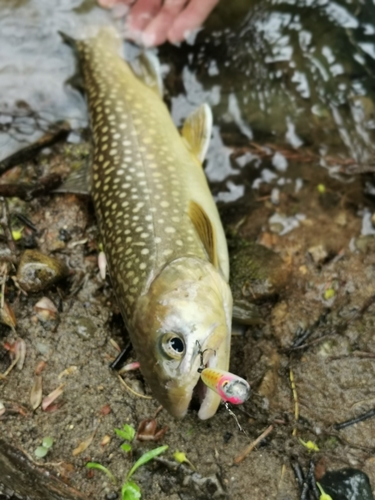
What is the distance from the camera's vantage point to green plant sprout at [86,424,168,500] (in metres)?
3.20

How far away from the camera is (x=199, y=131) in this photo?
4.52m

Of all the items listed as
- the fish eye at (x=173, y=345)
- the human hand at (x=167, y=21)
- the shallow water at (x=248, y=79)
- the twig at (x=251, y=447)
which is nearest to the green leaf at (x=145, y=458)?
the twig at (x=251, y=447)

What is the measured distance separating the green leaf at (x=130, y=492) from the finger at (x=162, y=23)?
13.9 feet

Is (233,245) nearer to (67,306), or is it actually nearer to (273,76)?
(67,306)

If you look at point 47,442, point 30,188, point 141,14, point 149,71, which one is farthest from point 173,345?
point 141,14

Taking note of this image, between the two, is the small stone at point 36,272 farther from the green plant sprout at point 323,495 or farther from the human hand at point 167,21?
the human hand at point 167,21

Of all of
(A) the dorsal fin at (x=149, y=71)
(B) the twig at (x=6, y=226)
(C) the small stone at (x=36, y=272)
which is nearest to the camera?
(C) the small stone at (x=36, y=272)

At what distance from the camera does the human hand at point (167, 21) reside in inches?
205

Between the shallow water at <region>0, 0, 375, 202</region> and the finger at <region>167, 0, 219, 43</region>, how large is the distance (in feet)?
0.33

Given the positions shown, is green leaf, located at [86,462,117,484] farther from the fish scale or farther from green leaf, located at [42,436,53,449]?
the fish scale

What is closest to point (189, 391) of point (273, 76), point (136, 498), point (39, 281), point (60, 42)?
point (136, 498)

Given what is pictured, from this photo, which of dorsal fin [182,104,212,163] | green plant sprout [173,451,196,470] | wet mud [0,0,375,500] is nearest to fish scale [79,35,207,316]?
dorsal fin [182,104,212,163]

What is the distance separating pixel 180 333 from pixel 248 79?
10.2 feet

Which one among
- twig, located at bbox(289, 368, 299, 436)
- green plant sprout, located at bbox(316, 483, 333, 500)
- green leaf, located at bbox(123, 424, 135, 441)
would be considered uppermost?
twig, located at bbox(289, 368, 299, 436)
